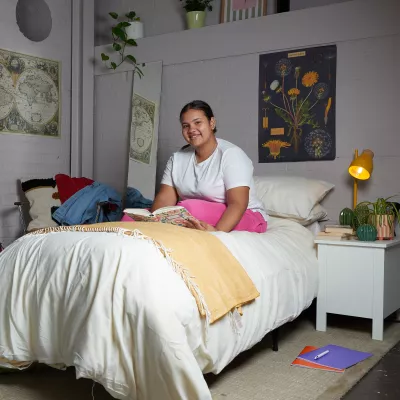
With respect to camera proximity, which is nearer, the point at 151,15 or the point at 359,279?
the point at 359,279

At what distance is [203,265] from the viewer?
6.90ft

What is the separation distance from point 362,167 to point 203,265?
157 cm

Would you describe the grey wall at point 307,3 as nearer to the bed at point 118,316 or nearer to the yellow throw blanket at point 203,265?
the bed at point 118,316

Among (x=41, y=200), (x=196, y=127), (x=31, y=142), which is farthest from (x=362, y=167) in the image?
(x=31, y=142)

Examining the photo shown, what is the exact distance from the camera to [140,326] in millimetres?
1794

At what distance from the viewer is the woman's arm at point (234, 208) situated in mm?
2732

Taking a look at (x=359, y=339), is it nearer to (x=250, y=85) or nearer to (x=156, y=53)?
(x=250, y=85)

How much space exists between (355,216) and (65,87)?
2.83 meters

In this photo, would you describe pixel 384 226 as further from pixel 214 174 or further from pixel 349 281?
pixel 214 174

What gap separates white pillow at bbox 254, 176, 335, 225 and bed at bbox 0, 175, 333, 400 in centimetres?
99

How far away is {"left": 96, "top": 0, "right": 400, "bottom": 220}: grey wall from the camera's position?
3.47m

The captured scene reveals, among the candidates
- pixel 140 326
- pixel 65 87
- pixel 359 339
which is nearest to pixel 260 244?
pixel 359 339

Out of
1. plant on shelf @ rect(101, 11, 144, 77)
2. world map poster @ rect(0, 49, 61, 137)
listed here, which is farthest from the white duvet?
plant on shelf @ rect(101, 11, 144, 77)

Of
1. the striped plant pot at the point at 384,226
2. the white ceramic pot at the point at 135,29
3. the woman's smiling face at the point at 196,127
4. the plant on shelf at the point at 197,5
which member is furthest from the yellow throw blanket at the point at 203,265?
the white ceramic pot at the point at 135,29
